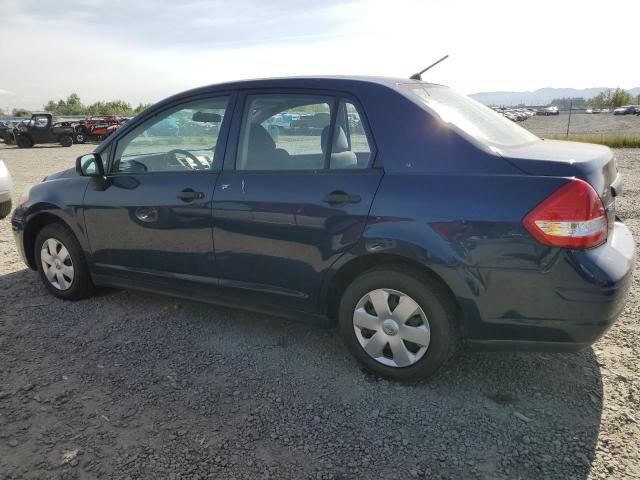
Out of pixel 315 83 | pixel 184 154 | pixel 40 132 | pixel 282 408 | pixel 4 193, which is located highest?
pixel 315 83

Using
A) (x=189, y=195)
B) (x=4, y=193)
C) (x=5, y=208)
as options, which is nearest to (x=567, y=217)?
(x=189, y=195)

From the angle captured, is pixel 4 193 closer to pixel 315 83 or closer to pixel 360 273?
pixel 315 83

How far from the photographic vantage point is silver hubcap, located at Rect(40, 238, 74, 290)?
13.9ft

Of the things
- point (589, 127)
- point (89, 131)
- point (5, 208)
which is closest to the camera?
point (5, 208)

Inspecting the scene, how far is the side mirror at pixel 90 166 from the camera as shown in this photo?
3.85 meters

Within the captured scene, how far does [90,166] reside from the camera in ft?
12.8

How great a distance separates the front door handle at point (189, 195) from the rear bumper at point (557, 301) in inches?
72.7

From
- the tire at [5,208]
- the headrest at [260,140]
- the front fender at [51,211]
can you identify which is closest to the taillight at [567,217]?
the headrest at [260,140]

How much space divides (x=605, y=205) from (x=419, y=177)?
3.08 feet

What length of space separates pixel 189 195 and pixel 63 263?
5.24ft

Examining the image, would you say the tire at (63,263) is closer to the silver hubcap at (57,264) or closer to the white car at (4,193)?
the silver hubcap at (57,264)

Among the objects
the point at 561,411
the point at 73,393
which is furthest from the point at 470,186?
the point at 73,393

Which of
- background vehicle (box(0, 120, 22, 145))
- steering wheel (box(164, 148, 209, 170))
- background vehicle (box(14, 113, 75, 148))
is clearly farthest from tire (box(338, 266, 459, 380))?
background vehicle (box(0, 120, 22, 145))

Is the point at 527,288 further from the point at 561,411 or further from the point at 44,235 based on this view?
the point at 44,235
